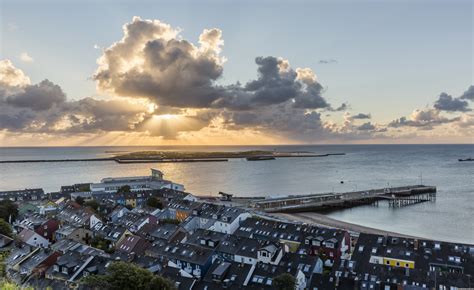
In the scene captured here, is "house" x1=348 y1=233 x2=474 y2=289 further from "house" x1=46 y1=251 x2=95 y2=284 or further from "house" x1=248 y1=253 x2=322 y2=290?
"house" x1=46 y1=251 x2=95 y2=284

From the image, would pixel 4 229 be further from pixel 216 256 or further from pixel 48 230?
pixel 216 256

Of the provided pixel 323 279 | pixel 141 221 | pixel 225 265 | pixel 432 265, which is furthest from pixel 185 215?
pixel 432 265

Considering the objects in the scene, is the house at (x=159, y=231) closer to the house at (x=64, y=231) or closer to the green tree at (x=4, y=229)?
→ the house at (x=64, y=231)

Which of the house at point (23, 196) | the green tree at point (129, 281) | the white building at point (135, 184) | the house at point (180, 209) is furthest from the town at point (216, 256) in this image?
the white building at point (135, 184)

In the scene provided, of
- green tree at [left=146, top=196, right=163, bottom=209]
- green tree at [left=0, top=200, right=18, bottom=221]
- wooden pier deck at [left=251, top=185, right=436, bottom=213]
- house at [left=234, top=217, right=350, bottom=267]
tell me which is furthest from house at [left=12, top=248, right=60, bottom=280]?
wooden pier deck at [left=251, top=185, right=436, bottom=213]

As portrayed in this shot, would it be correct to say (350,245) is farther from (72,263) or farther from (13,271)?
(13,271)

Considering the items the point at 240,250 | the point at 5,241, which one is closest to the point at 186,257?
the point at 240,250
